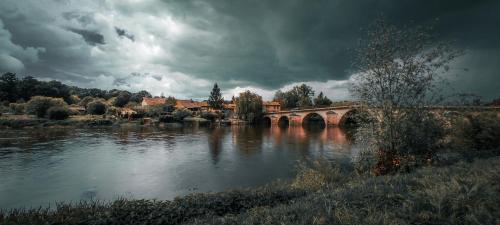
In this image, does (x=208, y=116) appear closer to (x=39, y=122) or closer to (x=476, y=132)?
(x=39, y=122)

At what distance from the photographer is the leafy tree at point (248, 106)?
287ft

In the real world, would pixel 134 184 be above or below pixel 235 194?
below

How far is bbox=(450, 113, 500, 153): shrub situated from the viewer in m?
13.9

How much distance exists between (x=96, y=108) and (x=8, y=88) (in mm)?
43107

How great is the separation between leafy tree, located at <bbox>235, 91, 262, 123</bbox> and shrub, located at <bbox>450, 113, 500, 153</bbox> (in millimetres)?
74022

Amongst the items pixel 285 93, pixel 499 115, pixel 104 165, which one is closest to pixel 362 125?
pixel 499 115

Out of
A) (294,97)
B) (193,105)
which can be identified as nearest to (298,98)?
(294,97)

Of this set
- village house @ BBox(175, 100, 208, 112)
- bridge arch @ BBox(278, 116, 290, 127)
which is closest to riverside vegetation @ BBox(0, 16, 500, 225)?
bridge arch @ BBox(278, 116, 290, 127)

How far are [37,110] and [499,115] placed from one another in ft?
289

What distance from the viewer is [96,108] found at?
274 feet

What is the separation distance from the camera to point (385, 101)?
475 inches

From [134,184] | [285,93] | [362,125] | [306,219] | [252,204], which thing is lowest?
[134,184]

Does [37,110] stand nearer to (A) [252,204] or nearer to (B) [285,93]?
(A) [252,204]

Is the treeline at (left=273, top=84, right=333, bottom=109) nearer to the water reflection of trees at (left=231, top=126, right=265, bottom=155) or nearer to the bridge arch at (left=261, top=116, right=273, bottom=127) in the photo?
the bridge arch at (left=261, top=116, right=273, bottom=127)
